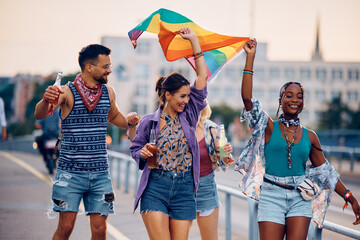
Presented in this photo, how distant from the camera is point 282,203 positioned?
5246 millimetres

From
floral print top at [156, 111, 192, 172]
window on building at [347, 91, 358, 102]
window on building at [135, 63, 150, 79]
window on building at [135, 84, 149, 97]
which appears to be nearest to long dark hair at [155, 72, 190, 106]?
floral print top at [156, 111, 192, 172]

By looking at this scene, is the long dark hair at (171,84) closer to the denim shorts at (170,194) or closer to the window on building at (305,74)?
the denim shorts at (170,194)

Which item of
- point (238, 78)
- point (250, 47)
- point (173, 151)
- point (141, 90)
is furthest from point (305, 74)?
point (173, 151)

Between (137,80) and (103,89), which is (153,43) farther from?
(103,89)

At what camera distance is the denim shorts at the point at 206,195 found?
619cm

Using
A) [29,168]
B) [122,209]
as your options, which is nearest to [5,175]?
[29,168]

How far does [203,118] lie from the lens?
643 cm

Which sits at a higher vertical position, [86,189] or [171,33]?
[171,33]

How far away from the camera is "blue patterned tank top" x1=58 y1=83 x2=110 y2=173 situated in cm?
554

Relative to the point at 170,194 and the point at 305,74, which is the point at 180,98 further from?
the point at 305,74

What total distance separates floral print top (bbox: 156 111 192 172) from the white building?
10565cm

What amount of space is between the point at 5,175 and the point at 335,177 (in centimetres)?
1384

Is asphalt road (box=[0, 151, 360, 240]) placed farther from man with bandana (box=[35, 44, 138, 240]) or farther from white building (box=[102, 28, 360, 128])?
white building (box=[102, 28, 360, 128])

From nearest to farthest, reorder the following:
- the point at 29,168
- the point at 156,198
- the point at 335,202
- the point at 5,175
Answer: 1. the point at 156,198
2. the point at 335,202
3. the point at 5,175
4. the point at 29,168
